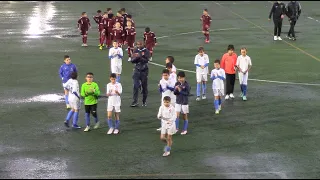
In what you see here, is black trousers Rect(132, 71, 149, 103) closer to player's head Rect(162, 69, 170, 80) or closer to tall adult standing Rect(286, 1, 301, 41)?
player's head Rect(162, 69, 170, 80)

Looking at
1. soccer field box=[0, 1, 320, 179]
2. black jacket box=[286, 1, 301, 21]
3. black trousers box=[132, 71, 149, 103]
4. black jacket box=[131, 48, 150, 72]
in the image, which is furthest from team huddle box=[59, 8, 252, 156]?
black jacket box=[286, 1, 301, 21]

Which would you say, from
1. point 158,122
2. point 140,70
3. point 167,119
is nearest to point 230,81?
Answer: point 140,70

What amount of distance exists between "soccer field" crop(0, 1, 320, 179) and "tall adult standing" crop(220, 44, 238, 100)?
47 cm

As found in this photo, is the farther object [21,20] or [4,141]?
[21,20]

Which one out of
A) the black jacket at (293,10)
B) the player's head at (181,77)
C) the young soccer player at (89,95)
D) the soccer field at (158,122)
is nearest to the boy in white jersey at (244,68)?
the soccer field at (158,122)

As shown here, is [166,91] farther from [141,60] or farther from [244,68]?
[244,68]

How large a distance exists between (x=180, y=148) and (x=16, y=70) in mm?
12825

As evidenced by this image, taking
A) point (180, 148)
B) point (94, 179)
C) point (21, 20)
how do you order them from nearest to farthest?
point (94, 179) → point (180, 148) → point (21, 20)

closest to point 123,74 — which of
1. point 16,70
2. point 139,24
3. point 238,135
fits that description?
point 16,70

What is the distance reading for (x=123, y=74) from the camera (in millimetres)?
25672

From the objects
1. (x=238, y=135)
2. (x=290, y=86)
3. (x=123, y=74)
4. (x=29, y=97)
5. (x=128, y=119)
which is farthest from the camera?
(x=123, y=74)

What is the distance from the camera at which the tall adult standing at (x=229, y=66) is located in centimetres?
2108

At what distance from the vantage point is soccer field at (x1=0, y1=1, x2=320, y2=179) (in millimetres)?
14688

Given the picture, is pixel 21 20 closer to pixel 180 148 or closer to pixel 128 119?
pixel 128 119
